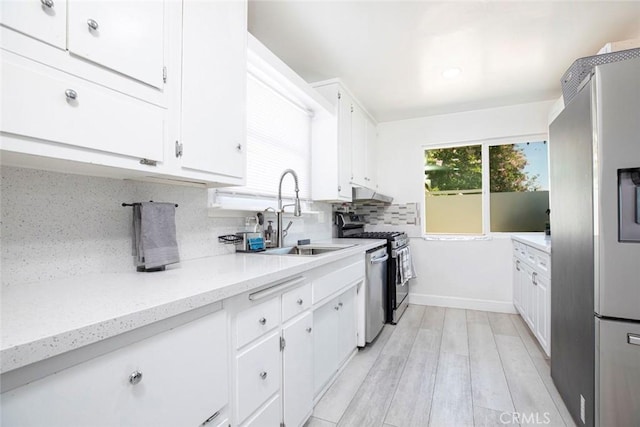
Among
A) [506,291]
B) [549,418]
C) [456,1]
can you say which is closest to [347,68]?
[456,1]

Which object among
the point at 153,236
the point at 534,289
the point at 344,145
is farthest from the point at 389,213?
the point at 153,236

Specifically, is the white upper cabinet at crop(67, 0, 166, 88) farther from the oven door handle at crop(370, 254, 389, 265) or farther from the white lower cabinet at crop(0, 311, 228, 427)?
the oven door handle at crop(370, 254, 389, 265)

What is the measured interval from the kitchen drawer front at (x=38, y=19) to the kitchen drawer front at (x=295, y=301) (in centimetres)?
122

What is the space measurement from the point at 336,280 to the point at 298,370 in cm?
65

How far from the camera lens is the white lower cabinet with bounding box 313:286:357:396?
1.88 m

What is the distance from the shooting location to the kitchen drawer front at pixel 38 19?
743mm

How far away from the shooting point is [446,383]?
81.7 inches

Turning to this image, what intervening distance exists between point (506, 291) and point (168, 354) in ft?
13.1

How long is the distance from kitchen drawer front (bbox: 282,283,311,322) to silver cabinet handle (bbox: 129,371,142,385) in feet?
2.33

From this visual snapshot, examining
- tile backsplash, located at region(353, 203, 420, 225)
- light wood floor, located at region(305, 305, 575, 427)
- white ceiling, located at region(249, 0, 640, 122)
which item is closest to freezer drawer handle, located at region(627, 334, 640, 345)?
light wood floor, located at region(305, 305, 575, 427)

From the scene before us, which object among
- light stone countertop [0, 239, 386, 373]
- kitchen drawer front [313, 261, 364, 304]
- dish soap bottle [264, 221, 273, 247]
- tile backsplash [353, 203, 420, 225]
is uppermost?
tile backsplash [353, 203, 420, 225]

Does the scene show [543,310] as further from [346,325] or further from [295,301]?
[295,301]

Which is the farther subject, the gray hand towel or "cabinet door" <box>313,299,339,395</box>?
"cabinet door" <box>313,299,339,395</box>

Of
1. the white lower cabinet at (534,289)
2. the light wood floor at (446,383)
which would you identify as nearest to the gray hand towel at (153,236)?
the light wood floor at (446,383)
